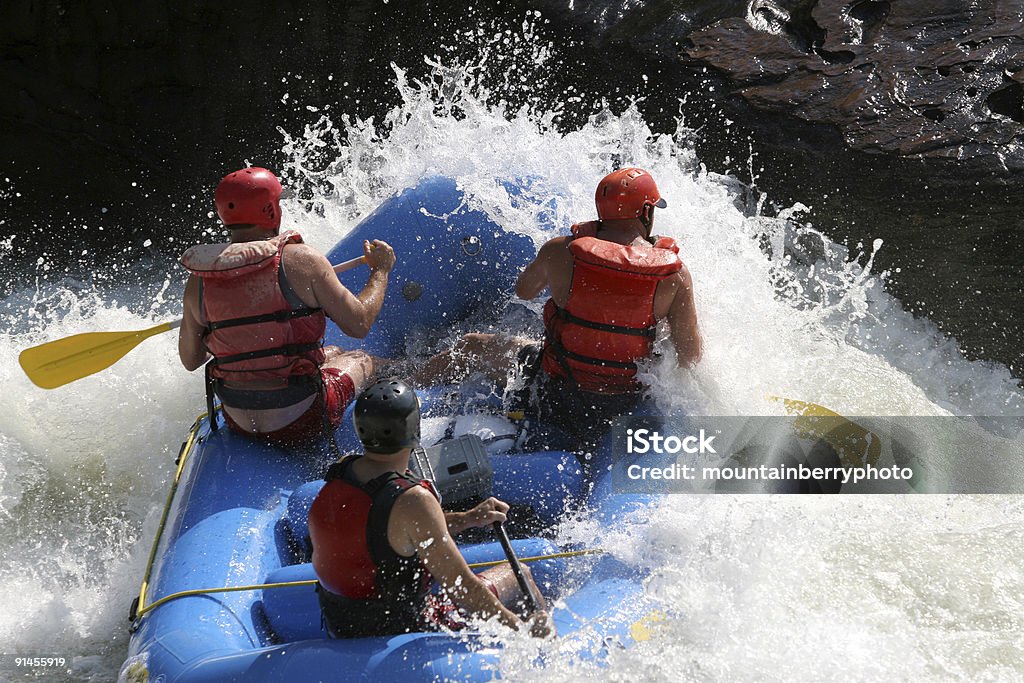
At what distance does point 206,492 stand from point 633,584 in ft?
5.51

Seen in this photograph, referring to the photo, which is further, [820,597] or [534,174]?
[534,174]

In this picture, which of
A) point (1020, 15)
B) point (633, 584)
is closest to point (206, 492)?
point (633, 584)

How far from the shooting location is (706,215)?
16.6 ft

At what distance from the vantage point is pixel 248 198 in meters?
3.66

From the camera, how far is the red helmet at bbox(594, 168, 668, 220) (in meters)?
3.87

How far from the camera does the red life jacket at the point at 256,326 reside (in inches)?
143

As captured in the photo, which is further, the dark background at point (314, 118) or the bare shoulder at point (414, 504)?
the dark background at point (314, 118)

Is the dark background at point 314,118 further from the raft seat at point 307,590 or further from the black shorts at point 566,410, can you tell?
the raft seat at point 307,590

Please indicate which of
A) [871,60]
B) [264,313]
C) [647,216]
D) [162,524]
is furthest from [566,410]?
[871,60]

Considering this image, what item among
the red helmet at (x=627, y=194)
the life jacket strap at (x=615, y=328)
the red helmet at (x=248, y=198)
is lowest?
the life jacket strap at (x=615, y=328)

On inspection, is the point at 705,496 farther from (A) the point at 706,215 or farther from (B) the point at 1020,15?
(B) the point at 1020,15

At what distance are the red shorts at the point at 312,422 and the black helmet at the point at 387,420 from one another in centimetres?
120

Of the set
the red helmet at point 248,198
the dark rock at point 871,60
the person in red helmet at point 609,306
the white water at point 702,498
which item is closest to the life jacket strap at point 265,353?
the red helmet at point 248,198

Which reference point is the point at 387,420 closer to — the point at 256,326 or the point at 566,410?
the point at 256,326
